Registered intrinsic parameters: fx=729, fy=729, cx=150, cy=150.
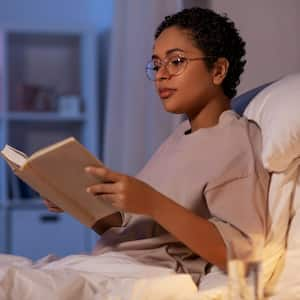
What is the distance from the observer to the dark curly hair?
1488 millimetres

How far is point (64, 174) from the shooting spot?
126cm

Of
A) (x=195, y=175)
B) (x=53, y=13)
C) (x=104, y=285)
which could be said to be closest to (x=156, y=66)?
(x=195, y=175)

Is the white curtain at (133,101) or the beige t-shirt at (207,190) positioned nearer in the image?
the beige t-shirt at (207,190)

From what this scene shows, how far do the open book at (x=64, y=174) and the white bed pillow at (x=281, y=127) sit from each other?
317 mm

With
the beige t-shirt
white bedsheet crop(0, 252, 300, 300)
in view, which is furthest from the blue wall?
white bedsheet crop(0, 252, 300, 300)

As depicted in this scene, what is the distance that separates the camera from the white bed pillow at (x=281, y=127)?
1.33m

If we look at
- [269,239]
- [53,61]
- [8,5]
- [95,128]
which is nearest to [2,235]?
[95,128]

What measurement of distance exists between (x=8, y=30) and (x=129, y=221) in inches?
94.2

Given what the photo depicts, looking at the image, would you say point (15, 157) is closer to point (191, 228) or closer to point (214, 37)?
point (191, 228)

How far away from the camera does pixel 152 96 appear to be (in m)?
2.50

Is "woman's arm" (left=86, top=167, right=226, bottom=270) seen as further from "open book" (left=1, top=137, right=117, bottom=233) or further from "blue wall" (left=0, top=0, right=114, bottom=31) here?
"blue wall" (left=0, top=0, right=114, bottom=31)

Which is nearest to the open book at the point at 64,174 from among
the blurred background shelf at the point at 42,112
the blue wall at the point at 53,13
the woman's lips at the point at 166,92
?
the woman's lips at the point at 166,92

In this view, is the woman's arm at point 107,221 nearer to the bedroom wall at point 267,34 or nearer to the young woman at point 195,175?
the young woman at point 195,175

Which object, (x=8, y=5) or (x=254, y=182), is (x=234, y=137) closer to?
(x=254, y=182)
